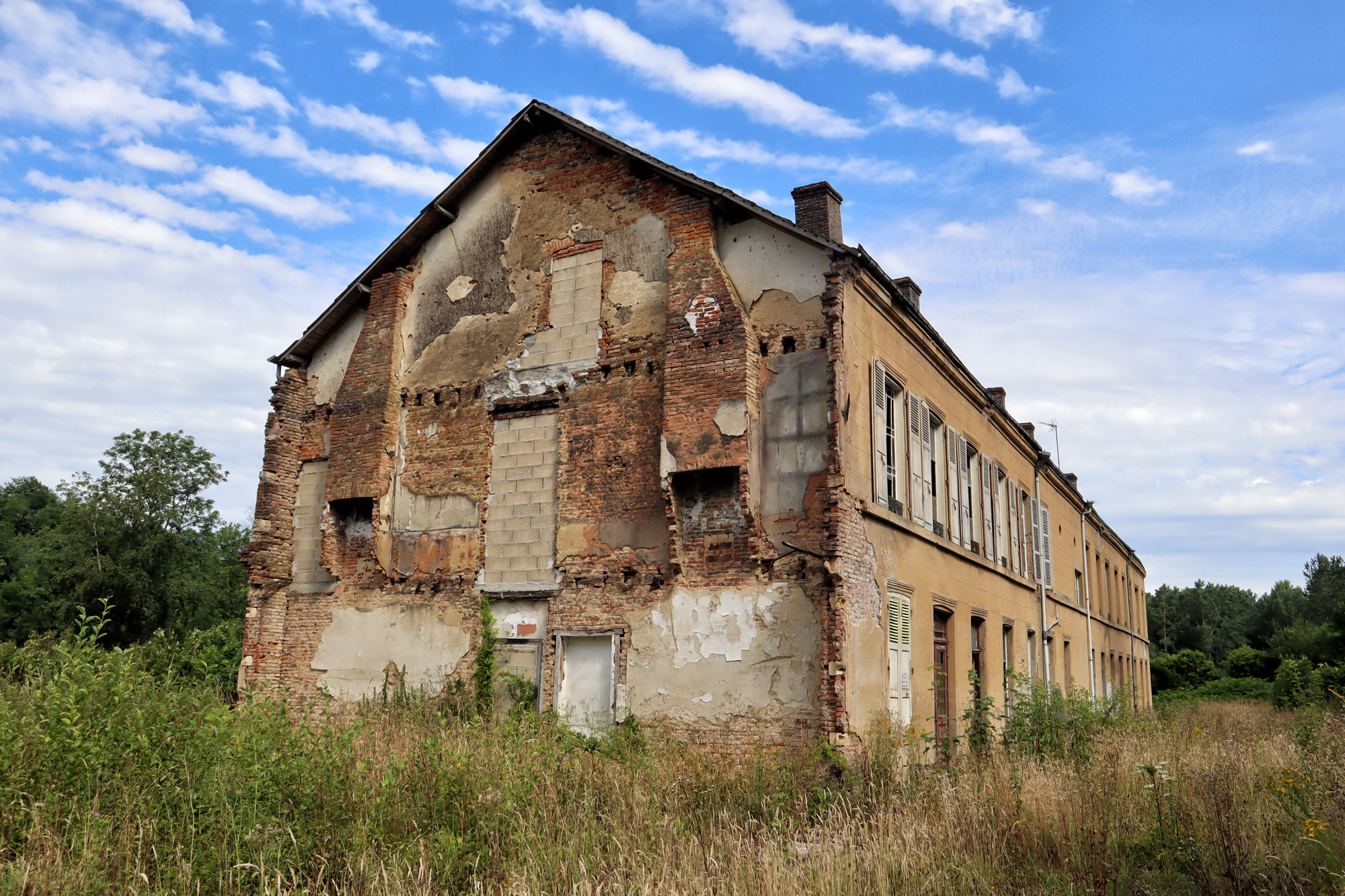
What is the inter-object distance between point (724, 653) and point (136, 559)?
1191 inches

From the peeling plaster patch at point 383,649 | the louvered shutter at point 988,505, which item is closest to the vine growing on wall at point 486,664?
the peeling plaster patch at point 383,649

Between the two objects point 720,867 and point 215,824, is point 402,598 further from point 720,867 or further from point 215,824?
point 720,867

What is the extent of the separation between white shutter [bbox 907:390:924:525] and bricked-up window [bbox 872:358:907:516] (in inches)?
7.5

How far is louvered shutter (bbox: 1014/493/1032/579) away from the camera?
1986 centimetres

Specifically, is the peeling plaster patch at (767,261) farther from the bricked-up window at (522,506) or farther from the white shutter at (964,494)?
the white shutter at (964,494)

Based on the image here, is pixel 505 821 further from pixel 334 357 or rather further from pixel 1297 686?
pixel 1297 686

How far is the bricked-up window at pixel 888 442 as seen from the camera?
12320 millimetres

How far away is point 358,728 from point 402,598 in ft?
22.6

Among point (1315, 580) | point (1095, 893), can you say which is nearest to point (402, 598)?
point (1095, 893)

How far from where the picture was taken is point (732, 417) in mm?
11281

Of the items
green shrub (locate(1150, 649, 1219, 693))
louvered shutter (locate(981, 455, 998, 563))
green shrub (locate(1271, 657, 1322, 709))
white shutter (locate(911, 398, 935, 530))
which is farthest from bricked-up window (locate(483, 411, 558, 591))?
green shrub (locate(1150, 649, 1219, 693))

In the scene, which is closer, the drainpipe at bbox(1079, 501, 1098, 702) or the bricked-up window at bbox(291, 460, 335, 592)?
the bricked-up window at bbox(291, 460, 335, 592)

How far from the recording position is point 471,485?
538 inches

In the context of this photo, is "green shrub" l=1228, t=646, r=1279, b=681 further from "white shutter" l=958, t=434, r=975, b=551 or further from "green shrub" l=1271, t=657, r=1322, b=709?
"white shutter" l=958, t=434, r=975, b=551
